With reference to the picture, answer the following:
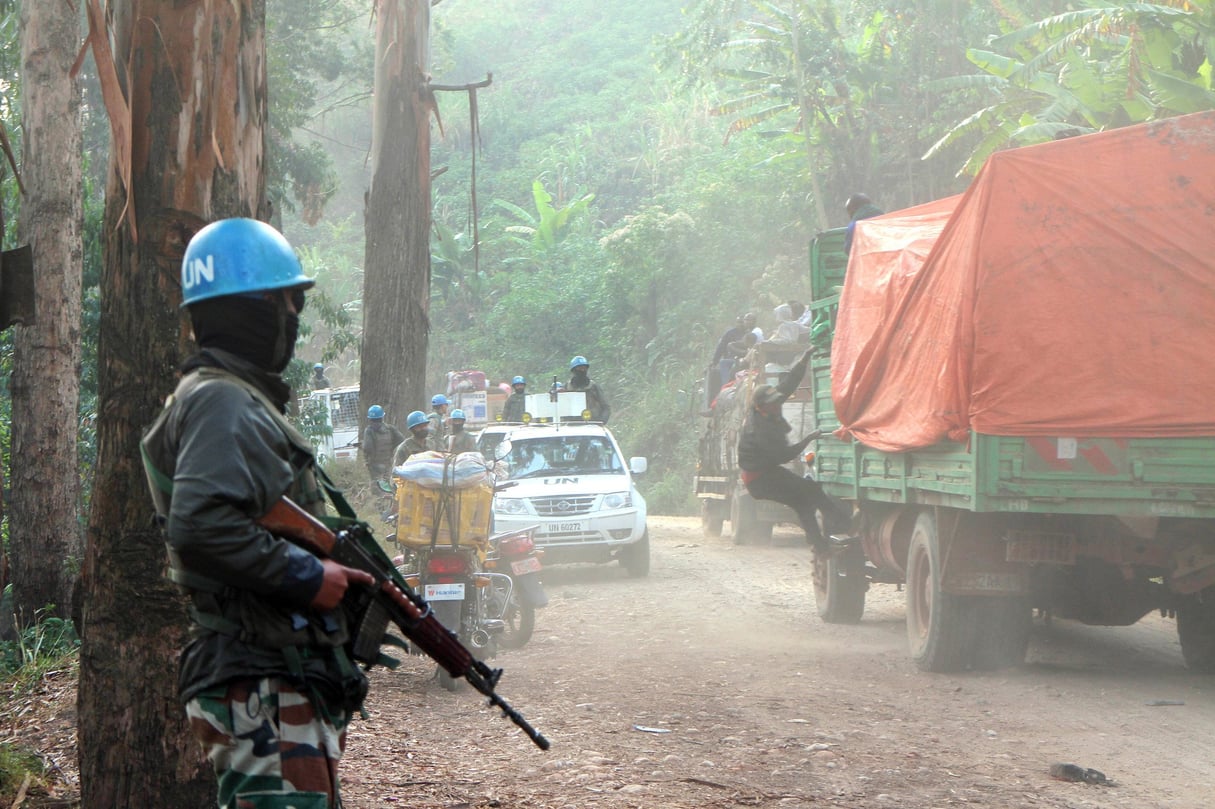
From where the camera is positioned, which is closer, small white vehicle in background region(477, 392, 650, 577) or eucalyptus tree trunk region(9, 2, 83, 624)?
eucalyptus tree trunk region(9, 2, 83, 624)

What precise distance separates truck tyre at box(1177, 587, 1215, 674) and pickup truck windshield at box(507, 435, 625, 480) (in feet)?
26.2

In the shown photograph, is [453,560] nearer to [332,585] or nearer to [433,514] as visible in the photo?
[433,514]

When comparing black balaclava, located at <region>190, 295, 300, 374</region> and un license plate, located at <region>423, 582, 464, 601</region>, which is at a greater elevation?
black balaclava, located at <region>190, 295, 300, 374</region>

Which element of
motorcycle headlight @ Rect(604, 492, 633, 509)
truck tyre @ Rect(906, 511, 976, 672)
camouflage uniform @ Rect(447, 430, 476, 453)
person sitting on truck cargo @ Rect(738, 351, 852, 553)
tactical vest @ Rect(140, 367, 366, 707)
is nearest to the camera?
tactical vest @ Rect(140, 367, 366, 707)

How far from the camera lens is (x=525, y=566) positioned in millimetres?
10609

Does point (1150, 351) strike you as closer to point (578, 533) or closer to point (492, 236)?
point (578, 533)

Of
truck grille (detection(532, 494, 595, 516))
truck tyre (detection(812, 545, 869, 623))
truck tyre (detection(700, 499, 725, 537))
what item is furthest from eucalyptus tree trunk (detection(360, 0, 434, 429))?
truck tyre (detection(700, 499, 725, 537))

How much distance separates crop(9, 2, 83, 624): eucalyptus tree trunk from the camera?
10164 millimetres

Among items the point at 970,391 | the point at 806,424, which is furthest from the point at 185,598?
the point at 806,424

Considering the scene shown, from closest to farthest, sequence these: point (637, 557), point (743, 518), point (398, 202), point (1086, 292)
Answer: point (1086, 292), point (398, 202), point (637, 557), point (743, 518)

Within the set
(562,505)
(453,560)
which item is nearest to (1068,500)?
(453,560)

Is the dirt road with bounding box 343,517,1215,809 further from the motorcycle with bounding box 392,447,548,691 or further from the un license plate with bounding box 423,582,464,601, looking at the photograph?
the un license plate with bounding box 423,582,464,601

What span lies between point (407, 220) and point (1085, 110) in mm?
10168

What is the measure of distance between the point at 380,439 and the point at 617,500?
2.93 m
